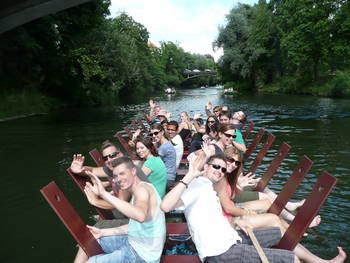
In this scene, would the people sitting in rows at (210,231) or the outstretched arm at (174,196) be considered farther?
the people sitting in rows at (210,231)

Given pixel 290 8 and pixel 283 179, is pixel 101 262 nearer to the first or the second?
pixel 283 179

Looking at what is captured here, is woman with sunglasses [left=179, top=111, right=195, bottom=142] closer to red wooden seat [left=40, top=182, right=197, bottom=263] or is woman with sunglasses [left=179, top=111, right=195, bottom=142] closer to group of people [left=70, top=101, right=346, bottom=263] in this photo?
group of people [left=70, top=101, right=346, bottom=263]

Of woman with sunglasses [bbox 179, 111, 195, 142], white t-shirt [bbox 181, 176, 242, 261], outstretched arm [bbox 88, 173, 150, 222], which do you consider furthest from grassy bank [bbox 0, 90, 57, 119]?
white t-shirt [bbox 181, 176, 242, 261]

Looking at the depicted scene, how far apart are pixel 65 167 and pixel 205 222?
7136 mm

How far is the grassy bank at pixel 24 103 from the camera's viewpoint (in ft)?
67.6

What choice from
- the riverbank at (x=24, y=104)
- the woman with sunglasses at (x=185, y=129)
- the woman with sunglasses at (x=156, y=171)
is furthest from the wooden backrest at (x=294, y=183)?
the riverbank at (x=24, y=104)

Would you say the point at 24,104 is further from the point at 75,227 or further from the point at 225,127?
the point at 75,227

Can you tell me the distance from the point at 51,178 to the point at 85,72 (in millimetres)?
16376

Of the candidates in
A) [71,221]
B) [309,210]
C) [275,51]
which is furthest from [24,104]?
[275,51]

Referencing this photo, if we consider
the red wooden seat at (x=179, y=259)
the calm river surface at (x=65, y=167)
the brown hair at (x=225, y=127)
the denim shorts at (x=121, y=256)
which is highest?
the brown hair at (x=225, y=127)

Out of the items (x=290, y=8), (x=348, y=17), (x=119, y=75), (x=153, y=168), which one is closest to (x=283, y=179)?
(x=153, y=168)

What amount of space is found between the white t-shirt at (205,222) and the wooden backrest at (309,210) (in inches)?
22.3

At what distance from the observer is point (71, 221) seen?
3133 millimetres

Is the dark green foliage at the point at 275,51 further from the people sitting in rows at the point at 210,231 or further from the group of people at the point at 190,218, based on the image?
the people sitting in rows at the point at 210,231
